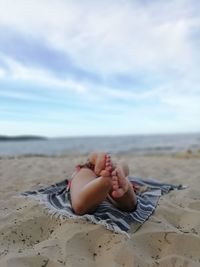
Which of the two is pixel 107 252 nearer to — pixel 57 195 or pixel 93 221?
pixel 93 221

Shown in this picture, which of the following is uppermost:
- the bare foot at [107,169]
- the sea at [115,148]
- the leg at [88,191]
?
the bare foot at [107,169]

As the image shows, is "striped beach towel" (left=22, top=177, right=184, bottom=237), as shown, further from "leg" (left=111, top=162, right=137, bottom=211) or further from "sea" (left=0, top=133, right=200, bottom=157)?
"sea" (left=0, top=133, right=200, bottom=157)

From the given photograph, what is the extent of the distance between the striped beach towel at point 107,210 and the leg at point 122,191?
0.18 feet

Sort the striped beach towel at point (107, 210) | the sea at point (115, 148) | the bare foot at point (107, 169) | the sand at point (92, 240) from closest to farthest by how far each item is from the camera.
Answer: the sand at point (92, 240), the bare foot at point (107, 169), the striped beach towel at point (107, 210), the sea at point (115, 148)

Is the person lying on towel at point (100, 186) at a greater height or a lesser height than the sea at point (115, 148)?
greater

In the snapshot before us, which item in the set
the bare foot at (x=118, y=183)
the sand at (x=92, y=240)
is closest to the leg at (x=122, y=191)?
the bare foot at (x=118, y=183)

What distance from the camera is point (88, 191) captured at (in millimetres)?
2766

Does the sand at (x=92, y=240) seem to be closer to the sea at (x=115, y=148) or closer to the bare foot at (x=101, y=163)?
the bare foot at (x=101, y=163)

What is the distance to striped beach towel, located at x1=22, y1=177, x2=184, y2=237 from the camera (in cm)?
280

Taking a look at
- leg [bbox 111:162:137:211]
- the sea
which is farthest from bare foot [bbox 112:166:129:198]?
the sea

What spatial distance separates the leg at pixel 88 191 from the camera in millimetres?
2686

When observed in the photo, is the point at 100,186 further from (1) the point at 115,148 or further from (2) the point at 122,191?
(1) the point at 115,148

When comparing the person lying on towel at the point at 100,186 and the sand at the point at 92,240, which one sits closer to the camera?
the sand at the point at 92,240

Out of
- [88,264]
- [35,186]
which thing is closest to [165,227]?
[88,264]
